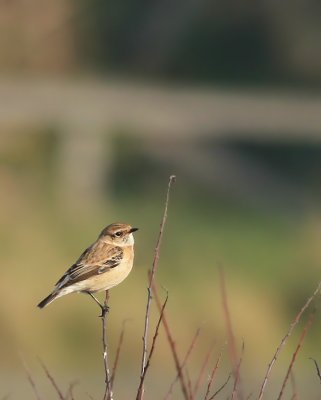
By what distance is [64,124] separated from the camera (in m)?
17.1

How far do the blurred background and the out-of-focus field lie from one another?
24 mm

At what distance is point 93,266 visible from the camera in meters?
6.42

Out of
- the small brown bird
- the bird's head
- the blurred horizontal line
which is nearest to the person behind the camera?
the small brown bird

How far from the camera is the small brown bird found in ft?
20.7

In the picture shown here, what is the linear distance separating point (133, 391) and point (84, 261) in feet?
30.8

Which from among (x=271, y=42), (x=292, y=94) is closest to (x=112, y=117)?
(x=292, y=94)

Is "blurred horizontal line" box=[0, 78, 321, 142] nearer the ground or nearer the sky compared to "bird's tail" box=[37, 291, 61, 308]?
nearer the ground

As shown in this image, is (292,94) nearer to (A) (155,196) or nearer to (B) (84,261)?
(A) (155,196)

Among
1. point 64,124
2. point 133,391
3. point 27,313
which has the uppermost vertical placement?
point 64,124

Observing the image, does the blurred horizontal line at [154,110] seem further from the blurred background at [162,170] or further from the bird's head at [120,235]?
the bird's head at [120,235]

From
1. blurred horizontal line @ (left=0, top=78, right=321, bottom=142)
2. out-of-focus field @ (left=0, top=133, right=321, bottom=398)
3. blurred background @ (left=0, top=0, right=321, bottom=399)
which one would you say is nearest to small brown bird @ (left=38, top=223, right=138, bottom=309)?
out-of-focus field @ (left=0, top=133, right=321, bottom=398)

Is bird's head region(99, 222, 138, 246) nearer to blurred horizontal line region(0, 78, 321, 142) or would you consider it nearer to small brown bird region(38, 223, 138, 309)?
small brown bird region(38, 223, 138, 309)

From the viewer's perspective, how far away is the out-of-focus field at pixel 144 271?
14.4 metres

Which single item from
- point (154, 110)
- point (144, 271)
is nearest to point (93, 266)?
point (144, 271)
